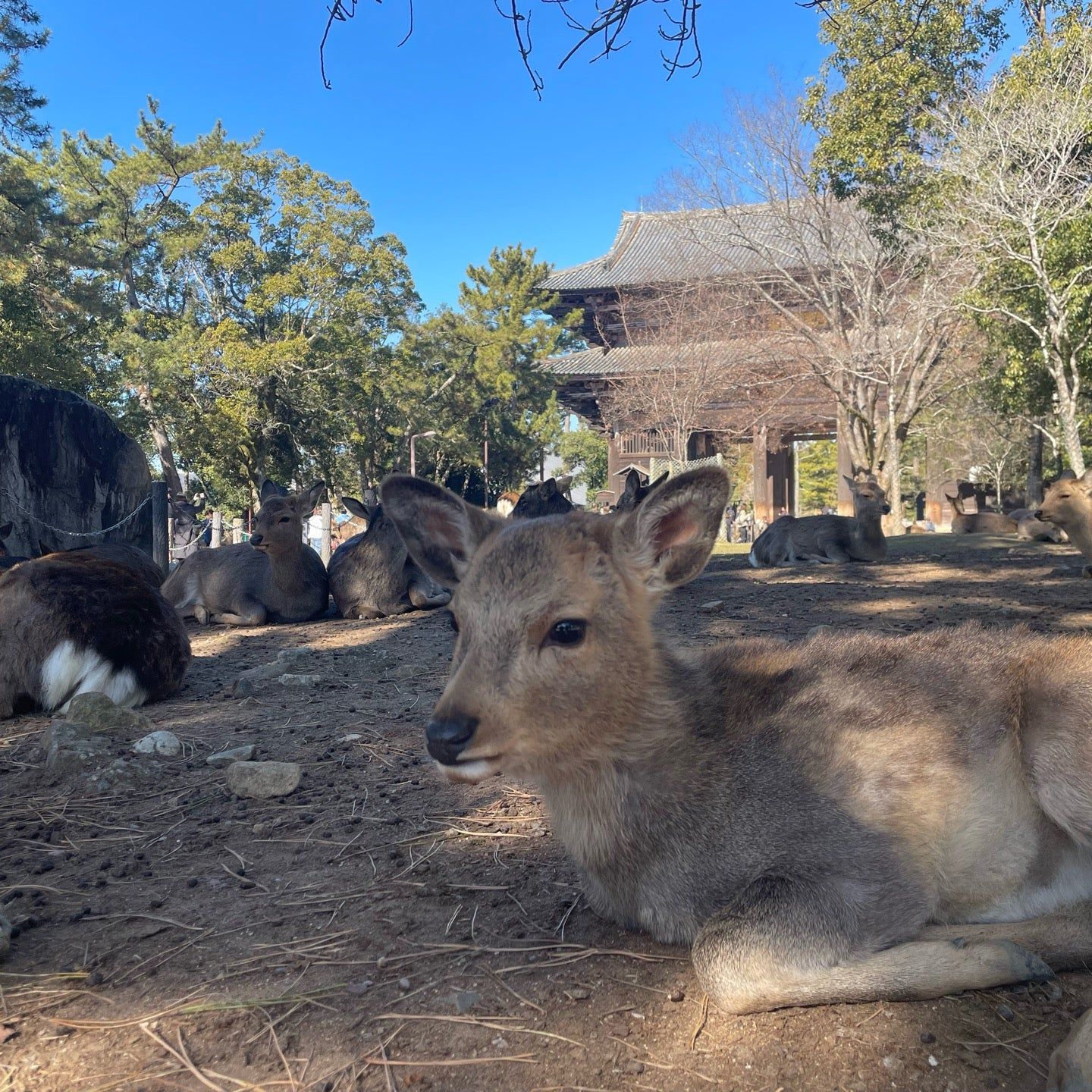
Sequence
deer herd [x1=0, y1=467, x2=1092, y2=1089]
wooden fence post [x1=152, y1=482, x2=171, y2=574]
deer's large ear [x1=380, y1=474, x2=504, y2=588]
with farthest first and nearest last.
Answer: wooden fence post [x1=152, y1=482, x2=171, y2=574]
deer's large ear [x1=380, y1=474, x2=504, y2=588]
deer herd [x1=0, y1=467, x2=1092, y2=1089]

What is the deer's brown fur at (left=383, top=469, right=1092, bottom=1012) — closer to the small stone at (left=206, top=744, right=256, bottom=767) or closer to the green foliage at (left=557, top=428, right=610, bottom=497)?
the small stone at (left=206, top=744, right=256, bottom=767)

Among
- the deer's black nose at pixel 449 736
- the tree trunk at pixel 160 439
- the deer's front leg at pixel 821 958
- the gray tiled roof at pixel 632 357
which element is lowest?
the deer's front leg at pixel 821 958

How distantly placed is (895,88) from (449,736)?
66.1 ft

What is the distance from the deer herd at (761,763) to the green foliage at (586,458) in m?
52.3

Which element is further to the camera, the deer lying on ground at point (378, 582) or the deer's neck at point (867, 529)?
the deer's neck at point (867, 529)

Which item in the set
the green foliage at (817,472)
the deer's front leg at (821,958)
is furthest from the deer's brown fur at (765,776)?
the green foliage at (817,472)

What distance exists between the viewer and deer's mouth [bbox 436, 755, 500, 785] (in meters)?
2.35

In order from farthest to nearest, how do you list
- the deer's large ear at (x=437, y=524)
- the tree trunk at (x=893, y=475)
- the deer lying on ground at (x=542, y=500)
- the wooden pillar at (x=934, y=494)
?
1. the wooden pillar at (x=934, y=494)
2. the tree trunk at (x=893, y=475)
3. the deer lying on ground at (x=542, y=500)
4. the deer's large ear at (x=437, y=524)

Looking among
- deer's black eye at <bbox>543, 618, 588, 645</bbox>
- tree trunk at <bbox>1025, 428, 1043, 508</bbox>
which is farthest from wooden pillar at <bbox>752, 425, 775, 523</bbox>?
deer's black eye at <bbox>543, 618, 588, 645</bbox>

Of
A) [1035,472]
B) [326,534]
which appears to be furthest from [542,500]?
[1035,472]

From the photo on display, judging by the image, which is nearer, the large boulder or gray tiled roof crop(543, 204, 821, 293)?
the large boulder

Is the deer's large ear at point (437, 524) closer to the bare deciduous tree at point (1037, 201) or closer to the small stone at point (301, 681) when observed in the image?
the small stone at point (301, 681)

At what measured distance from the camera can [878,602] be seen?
895 centimetres

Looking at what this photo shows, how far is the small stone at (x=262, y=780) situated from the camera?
157 inches
